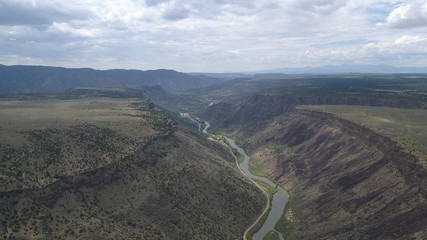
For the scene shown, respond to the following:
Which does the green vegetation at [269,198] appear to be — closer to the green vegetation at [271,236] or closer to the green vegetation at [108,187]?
the green vegetation at [108,187]

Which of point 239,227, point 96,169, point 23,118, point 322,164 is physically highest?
point 23,118

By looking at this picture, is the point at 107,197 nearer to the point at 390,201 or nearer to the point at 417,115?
the point at 390,201

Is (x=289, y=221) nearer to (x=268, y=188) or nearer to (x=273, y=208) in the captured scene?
(x=273, y=208)

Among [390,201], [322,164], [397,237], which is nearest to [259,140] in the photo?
[322,164]

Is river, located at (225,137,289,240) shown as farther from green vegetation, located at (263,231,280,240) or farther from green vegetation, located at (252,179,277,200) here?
green vegetation, located at (252,179,277,200)

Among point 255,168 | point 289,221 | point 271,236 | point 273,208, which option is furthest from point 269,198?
point 255,168

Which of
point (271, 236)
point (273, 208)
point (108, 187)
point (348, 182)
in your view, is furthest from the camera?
point (273, 208)

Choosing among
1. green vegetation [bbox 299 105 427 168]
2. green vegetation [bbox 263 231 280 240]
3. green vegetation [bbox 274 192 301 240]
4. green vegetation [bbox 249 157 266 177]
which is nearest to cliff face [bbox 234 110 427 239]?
green vegetation [bbox 274 192 301 240]
